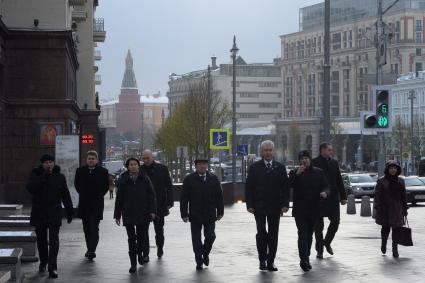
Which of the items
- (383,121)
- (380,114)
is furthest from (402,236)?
(383,121)

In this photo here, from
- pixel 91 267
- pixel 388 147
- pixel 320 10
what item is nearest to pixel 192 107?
pixel 388 147

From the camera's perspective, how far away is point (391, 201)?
64.2 ft

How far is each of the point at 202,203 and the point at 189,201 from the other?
0.28 m

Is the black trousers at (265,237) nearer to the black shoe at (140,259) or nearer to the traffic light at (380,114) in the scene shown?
the black shoe at (140,259)

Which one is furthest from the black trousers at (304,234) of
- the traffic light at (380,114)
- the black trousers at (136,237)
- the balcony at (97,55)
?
the balcony at (97,55)

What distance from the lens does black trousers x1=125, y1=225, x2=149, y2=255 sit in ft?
56.5

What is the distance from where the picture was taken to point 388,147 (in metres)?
123

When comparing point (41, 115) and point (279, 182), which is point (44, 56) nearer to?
point (41, 115)

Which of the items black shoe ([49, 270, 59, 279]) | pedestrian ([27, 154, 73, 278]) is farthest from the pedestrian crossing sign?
black shoe ([49, 270, 59, 279])

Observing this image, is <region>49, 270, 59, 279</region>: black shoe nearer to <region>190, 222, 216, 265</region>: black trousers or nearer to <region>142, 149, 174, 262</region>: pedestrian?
<region>190, 222, 216, 265</region>: black trousers

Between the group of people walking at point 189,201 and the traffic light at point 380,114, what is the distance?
9.15m

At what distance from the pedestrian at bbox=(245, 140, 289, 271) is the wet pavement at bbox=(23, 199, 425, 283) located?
58 cm

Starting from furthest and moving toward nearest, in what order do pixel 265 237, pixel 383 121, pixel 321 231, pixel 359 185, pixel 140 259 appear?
pixel 359 185
pixel 383 121
pixel 321 231
pixel 140 259
pixel 265 237

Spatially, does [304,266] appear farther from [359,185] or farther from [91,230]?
[359,185]
